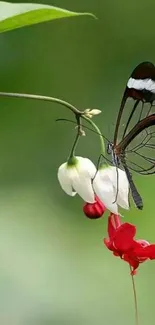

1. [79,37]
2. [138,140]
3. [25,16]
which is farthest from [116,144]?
[79,37]

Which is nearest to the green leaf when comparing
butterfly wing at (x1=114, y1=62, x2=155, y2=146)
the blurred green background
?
butterfly wing at (x1=114, y1=62, x2=155, y2=146)

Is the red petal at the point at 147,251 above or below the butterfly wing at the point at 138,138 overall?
below

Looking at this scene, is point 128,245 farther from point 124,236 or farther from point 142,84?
point 142,84

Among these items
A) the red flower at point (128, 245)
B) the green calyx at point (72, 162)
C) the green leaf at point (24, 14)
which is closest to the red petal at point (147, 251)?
the red flower at point (128, 245)

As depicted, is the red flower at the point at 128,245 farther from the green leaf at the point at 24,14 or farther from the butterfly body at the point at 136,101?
the green leaf at the point at 24,14

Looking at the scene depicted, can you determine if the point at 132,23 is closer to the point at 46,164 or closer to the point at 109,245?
the point at 46,164

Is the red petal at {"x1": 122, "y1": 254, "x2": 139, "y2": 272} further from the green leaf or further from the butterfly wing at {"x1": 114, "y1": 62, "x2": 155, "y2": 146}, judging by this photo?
the green leaf

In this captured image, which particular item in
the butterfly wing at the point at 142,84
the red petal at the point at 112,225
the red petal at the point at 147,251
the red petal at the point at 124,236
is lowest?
the red petal at the point at 147,251
